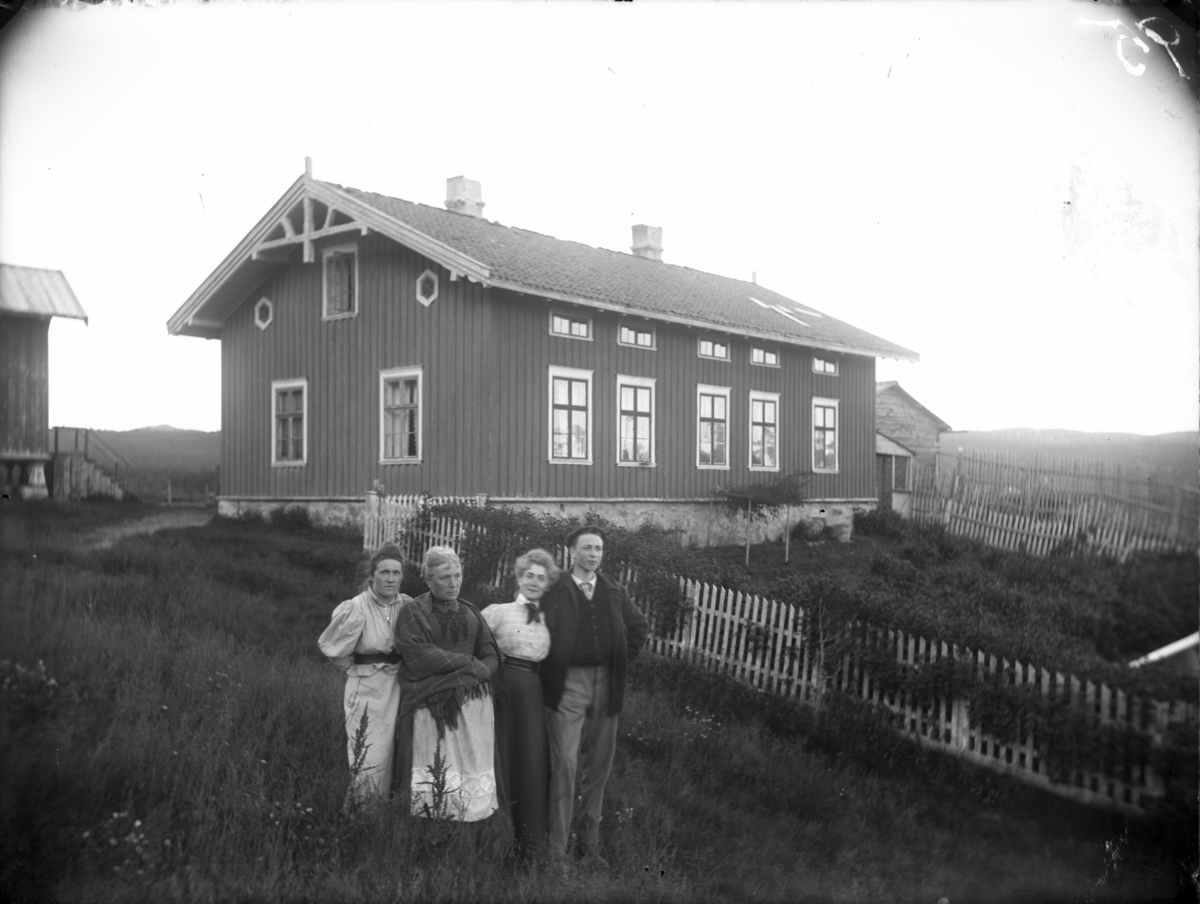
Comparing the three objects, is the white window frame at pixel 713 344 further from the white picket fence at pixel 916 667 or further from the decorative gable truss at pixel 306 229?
the white picket fence at pixel 916 667

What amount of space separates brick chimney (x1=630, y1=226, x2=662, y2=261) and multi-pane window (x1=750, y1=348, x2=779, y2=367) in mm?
4651

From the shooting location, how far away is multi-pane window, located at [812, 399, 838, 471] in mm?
18438

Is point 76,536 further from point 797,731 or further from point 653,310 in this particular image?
point 653,310

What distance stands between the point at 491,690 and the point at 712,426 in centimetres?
1170

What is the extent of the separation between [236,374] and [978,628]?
13904mm

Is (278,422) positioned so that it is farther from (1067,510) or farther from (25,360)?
(1067,510)

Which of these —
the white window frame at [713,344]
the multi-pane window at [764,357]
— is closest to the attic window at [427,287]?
the white window frame at [713,344]

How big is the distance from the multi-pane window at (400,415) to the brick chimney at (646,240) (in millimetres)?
8763

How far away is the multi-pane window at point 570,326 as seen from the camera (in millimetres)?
13326

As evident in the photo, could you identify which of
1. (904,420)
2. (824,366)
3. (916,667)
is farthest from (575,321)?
(904,420)

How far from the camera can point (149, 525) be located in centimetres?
1116

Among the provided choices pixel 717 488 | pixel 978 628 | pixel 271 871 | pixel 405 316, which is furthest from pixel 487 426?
pixel 271 871

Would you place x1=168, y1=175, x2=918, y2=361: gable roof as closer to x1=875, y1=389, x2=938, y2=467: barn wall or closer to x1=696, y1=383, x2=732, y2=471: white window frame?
x1=696, y1=383, x2=732, y2=471: white window frame

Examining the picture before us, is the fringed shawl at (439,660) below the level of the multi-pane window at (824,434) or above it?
below
